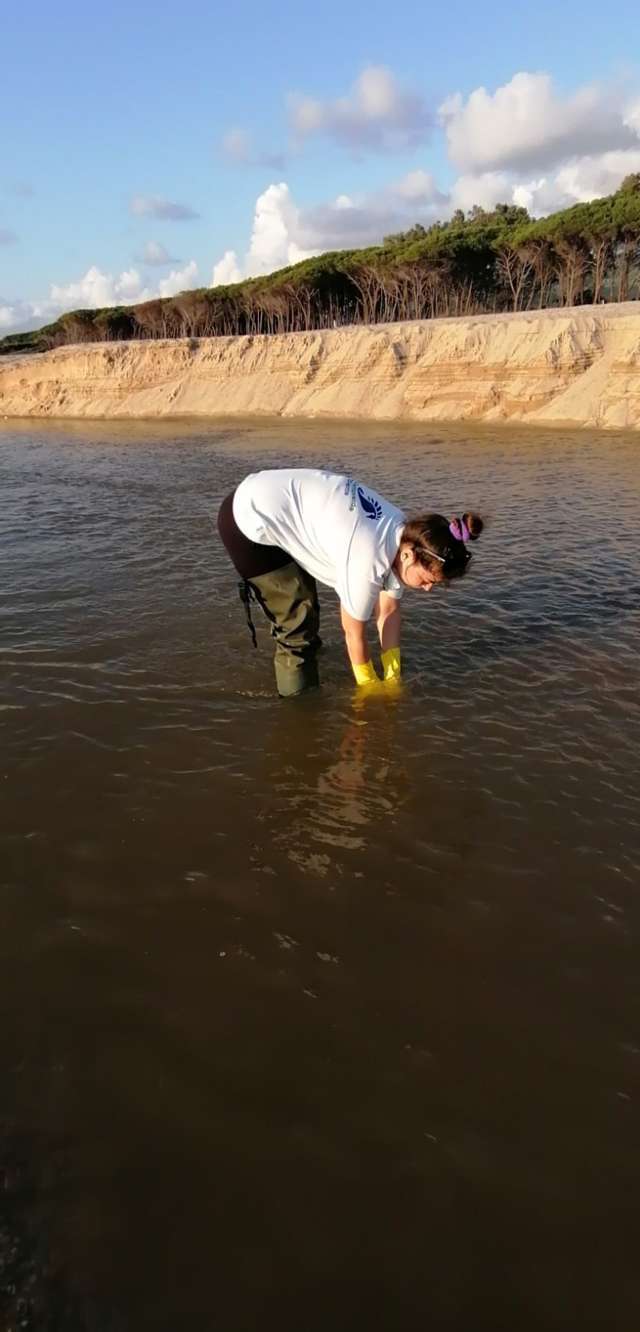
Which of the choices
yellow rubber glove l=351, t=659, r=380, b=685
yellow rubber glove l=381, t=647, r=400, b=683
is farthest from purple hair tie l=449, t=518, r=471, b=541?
yellow rubber glove l=381, t=647, r=400, b=683

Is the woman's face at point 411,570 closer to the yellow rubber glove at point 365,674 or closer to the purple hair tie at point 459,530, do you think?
the purple hair tie at point 459,530

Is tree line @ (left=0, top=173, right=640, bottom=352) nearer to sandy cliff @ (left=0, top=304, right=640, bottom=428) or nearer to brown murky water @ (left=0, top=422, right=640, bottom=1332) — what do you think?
sandy cliff @ (left=0, top=304, right=640, bottom=428)

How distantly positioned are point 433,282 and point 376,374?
17.5 meters

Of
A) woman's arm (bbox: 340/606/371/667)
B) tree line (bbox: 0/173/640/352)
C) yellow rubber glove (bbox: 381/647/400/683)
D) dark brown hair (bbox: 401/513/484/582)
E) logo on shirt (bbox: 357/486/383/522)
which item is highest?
tree line (bbox: 0/173/640/352)

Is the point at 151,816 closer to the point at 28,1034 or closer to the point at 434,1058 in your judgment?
the point at 28,1034

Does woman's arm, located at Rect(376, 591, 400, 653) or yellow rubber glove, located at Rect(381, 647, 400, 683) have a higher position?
woman's arm, located at Rect(376, 591, 400, 653)

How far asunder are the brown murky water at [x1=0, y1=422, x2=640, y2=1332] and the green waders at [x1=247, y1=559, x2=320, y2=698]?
223mm

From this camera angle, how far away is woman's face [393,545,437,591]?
4.37 metres

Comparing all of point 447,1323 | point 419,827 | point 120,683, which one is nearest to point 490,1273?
point 447,1323

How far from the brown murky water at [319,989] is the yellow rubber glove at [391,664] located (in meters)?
0.24

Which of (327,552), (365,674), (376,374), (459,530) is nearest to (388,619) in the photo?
(365,674)

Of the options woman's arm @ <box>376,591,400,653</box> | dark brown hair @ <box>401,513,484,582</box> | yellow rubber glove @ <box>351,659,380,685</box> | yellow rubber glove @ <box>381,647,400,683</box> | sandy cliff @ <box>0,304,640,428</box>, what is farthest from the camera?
sandy cliff @ <box>0,304,640,428</box>

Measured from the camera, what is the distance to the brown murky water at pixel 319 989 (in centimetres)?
209

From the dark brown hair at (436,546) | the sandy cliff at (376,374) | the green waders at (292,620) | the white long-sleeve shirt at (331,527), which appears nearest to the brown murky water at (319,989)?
the green waders at (292,620)
